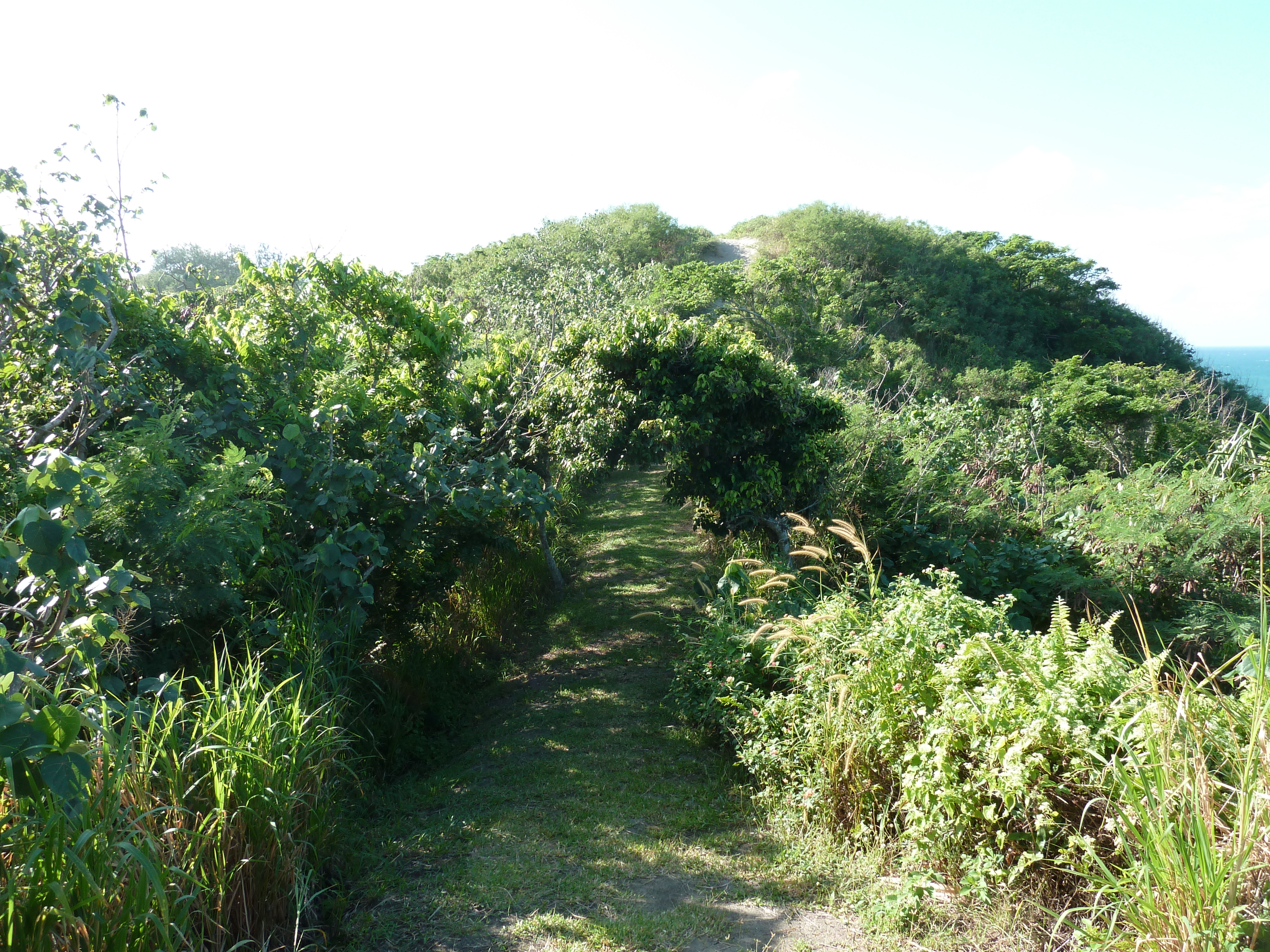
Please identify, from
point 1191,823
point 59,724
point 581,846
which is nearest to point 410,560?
point 581,846

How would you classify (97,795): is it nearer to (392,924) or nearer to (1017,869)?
(392,924)

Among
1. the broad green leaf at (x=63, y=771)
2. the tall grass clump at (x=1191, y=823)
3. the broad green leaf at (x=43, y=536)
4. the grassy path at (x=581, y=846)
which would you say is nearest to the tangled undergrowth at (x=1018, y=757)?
the tall grass clump at (x=1191, y=823)

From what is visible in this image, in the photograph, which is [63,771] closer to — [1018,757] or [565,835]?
[565,835]

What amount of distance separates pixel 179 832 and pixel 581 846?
78.6 inches

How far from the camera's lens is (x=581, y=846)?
13.2 feet

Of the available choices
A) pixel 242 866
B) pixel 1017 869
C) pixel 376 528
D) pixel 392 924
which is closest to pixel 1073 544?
pixel 1017 869

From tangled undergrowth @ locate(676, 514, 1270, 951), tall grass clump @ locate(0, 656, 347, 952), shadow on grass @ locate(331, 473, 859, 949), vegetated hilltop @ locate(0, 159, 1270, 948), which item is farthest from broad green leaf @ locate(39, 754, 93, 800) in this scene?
tangled undergrowth @ locate(676, 514, 1270, 951)

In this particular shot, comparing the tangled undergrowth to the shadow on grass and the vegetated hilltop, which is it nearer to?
the vegetated hilltop

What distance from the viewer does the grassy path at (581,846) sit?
3.23 meters

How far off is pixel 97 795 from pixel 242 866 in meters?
0.69

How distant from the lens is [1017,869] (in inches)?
118

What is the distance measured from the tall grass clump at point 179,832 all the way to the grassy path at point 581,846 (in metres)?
0.47

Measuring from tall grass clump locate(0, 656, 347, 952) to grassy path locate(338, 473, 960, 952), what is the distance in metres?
0.47

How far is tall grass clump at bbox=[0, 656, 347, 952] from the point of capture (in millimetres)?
2271
